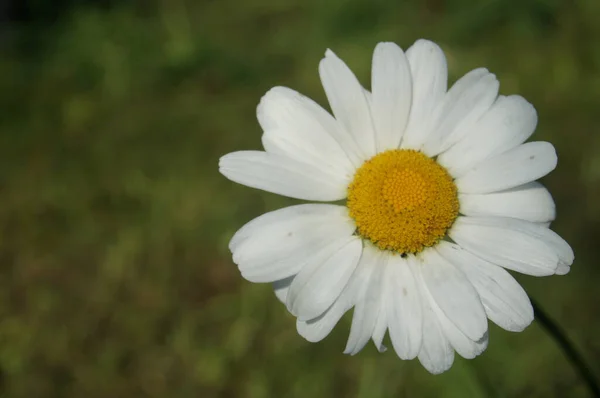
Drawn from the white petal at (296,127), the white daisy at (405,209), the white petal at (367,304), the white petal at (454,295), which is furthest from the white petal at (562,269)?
the white petal at (296,127)

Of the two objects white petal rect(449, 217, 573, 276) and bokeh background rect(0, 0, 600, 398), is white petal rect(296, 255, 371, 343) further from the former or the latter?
bokeh background rect(0, 0, 600, 398)

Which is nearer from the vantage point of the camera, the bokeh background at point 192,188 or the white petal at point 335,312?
the white petal at point 335,312

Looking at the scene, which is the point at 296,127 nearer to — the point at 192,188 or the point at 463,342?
the point at 463,342

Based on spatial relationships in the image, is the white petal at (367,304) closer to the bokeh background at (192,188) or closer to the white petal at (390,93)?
the white petal at (390,93)

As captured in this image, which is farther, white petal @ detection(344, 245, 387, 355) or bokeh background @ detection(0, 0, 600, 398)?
bokeh background @ detection(0, 0, 600, 398)

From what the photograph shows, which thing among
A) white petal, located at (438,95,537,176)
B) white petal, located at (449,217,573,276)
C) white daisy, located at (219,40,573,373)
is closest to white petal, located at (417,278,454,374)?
white daisy, located at (219,40,573,373)

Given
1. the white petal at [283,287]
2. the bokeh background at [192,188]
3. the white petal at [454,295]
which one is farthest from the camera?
the bokeh background at [192,188]

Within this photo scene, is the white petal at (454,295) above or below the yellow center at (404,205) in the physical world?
below
